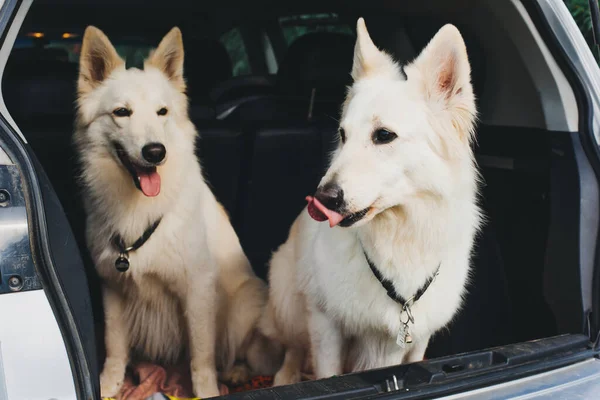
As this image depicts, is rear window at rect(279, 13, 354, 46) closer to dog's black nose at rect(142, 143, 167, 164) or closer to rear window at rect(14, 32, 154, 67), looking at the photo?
rear window at rect(14, 32, 154, 67)

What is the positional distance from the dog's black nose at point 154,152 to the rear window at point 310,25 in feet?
6.22

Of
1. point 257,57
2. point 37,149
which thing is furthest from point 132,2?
point 37,149

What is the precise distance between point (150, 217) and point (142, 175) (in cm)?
18

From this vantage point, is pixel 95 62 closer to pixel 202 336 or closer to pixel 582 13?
pixel 202 336

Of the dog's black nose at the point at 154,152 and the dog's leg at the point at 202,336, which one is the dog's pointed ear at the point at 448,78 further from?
the dog's leg at the point at 202,336

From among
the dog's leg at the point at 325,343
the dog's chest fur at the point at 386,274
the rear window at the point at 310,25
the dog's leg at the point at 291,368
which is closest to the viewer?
the dog's chest fur at the point at 386,274

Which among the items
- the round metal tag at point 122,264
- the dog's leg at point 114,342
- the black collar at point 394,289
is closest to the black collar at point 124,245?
the round metal tag at point 122,264

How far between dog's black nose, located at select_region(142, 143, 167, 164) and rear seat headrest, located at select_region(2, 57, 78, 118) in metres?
0.82

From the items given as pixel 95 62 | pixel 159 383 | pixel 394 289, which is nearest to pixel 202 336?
pixel 159 383

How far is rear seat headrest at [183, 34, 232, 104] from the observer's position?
13.6 feet

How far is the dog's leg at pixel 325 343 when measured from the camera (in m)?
2.20

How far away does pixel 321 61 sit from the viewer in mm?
3305

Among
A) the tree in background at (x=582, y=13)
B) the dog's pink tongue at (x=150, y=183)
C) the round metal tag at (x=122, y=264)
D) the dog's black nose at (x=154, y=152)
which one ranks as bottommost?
the round metal tag at (x=122, y=264)

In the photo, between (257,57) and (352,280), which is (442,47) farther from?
(257,57)
